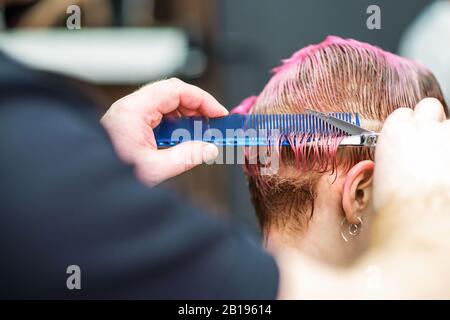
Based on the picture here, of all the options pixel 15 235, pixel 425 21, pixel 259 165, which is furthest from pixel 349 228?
pixel 425 21

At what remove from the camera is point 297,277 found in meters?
0.66

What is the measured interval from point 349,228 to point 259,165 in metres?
0.17

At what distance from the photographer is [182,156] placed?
3.03 ft

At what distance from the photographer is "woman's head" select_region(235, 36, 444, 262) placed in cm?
102

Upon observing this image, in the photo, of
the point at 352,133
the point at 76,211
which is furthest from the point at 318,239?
the point at 76,211

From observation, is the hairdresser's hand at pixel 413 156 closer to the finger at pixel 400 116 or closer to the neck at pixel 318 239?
the finger at pixel 400 116

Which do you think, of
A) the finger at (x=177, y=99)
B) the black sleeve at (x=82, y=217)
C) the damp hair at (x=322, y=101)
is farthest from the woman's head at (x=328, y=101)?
the black sleeve at (x=82, y=217)

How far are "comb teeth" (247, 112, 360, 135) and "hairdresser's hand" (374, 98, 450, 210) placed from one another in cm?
15

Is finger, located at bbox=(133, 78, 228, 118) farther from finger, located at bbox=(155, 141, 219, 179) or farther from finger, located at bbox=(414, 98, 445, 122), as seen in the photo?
finger, located at bbox=(414, 98, 445, 122)

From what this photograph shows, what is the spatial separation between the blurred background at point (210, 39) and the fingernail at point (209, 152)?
0.05 metres

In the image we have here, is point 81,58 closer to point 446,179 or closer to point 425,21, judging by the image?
point 425,21

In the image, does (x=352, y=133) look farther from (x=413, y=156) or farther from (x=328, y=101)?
(x=413, y=156)

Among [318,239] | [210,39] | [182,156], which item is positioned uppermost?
[210,39]

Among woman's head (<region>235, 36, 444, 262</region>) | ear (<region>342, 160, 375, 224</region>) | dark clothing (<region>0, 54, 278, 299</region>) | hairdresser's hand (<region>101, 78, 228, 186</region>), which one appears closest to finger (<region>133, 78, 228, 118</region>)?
hairdresser's hand (<region>101, 78, 228, 186</region>)
